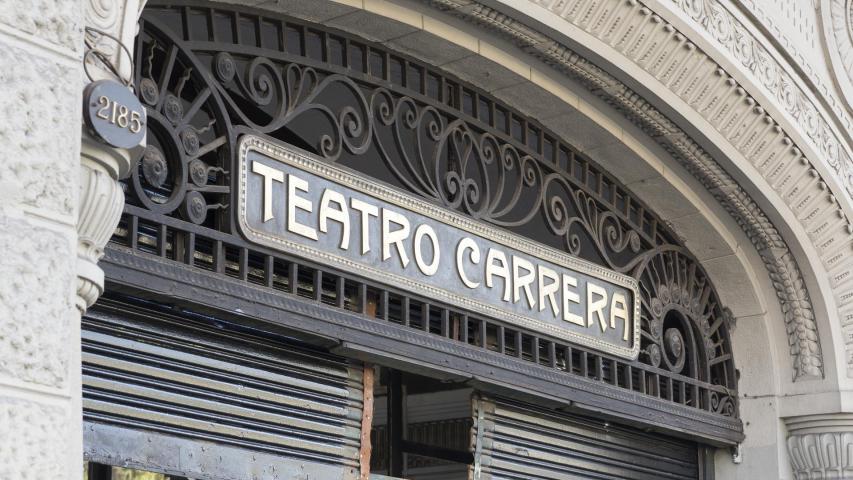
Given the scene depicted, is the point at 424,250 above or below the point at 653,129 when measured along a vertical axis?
below

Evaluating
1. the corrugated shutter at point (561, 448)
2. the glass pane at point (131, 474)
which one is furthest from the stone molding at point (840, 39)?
the glass pane at point (131, 474)

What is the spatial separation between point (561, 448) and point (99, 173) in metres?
3.50

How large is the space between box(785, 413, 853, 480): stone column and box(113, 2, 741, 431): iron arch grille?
1.27 ft

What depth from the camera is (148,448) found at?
15.7 ft

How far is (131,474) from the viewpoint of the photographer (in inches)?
193

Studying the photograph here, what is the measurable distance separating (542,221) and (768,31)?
1576 millimetres

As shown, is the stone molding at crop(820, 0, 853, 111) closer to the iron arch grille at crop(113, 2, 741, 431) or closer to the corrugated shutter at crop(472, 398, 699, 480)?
the iron arch grille at crop(113, 2, 741, 431)

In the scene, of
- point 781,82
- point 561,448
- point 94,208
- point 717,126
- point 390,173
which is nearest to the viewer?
point 94,208

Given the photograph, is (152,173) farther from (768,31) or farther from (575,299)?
(768,31)

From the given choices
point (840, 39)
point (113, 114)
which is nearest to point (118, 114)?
point (113, 114)

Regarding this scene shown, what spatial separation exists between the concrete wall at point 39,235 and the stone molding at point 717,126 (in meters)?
A: 2.93

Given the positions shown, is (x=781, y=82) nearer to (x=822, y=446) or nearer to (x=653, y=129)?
(x=653, y=129)

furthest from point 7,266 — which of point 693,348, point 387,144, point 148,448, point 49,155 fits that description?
point 693,348

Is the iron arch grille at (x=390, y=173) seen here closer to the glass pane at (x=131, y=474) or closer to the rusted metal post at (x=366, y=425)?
the rusted metal post at (x=366, y=425)
